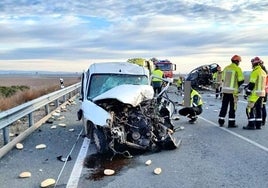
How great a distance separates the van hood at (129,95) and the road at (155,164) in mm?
1102

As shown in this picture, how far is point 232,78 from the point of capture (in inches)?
484

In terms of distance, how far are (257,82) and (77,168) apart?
6729 mm

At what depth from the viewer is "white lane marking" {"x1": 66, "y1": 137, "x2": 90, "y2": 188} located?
6191 millimetres

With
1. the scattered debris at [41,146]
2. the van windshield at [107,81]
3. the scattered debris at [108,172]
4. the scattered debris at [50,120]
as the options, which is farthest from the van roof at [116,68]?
the scattered debris at [108,172]

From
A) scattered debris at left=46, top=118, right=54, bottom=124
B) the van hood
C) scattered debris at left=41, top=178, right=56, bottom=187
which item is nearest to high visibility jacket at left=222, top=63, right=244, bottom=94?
the van hood

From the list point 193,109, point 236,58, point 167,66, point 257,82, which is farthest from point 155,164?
point 167,66

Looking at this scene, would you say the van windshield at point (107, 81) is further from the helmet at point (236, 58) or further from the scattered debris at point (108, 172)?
the scattered debris at point (108, 172)

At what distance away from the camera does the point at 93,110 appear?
8625 millimetres

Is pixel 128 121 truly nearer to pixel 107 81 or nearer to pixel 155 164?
pixel 155 164

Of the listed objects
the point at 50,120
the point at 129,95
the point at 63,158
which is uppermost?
the point at 129,95

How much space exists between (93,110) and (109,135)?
2.29 ft

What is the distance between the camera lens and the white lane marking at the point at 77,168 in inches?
244

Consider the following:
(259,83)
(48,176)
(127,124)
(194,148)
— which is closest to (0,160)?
(48,176)

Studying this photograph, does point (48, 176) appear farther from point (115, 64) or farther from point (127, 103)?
point (115, 64)
